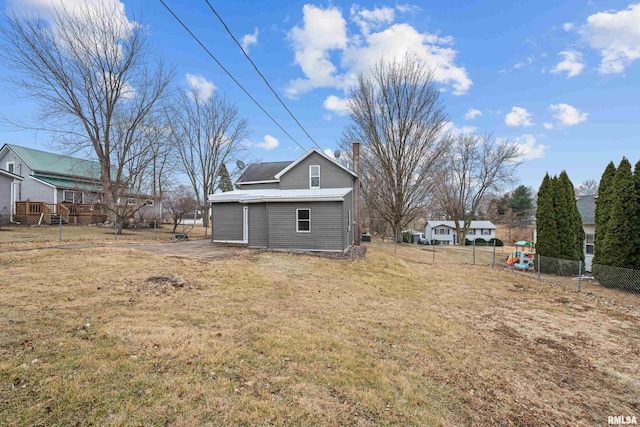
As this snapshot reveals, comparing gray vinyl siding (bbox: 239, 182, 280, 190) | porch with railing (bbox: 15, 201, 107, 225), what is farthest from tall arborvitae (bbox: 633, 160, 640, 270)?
porch with railing (bbox: 15, 201, 107, 225)

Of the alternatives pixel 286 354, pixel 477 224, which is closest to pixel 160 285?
pixel 286 354

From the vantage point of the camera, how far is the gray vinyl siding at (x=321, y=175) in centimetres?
1698

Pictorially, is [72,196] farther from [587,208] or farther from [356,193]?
[587,208]

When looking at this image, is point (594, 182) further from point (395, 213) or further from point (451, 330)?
point (451, 330)

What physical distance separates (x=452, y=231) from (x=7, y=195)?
185ft

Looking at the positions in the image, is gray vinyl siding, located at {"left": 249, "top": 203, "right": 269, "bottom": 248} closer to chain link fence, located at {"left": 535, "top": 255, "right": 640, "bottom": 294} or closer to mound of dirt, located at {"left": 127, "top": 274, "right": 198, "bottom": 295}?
mound of dirt, located at {"left": 127, "top": 274, "right": 198, "bottom": 295}

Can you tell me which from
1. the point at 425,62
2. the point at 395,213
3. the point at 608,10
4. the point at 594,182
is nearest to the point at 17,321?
the point at 608,10

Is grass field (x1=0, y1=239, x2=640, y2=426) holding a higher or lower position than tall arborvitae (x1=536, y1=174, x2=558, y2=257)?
lower

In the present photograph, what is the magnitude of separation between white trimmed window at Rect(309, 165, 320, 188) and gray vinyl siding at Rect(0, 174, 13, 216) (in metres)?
21.2

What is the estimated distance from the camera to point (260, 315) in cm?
562

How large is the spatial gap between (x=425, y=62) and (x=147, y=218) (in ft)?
101

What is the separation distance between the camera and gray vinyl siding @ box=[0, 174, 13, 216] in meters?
19.0

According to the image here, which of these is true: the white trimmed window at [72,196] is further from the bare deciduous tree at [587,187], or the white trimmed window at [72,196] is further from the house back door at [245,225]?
the bare deciduous tree at [587,187]

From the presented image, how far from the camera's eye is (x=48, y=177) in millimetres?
24547
